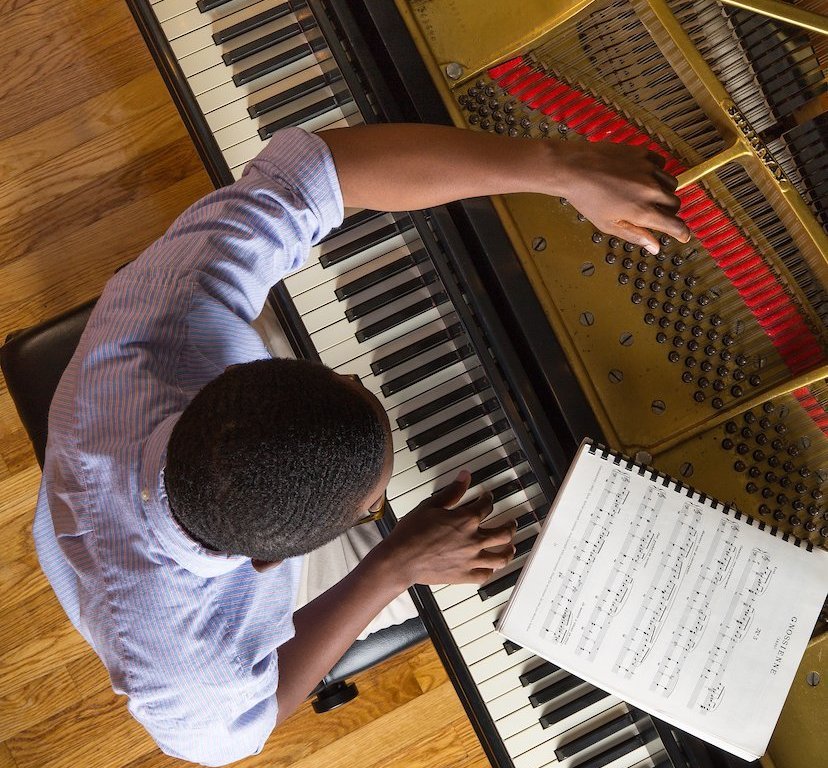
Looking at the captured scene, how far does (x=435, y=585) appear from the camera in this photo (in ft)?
5.90

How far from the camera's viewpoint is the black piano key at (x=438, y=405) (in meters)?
1.81

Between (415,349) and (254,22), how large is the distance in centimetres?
94

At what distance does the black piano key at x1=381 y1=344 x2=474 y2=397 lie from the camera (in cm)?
182

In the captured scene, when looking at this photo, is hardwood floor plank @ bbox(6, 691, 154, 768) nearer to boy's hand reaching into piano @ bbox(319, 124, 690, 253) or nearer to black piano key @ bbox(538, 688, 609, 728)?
black piano key @ bbox(538, 688, 609, 728)

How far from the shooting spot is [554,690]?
1.80 metres

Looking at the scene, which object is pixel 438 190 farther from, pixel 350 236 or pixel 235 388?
pixel 235 388

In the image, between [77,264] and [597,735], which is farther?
[77,264]

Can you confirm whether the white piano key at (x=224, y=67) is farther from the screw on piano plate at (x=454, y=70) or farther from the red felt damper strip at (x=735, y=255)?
the red felt damper strip at (x=735, y=255)

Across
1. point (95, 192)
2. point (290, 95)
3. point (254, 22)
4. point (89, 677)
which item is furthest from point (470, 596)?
point (95, 192)

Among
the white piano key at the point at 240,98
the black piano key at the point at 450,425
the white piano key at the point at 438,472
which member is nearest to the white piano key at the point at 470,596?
the white piano key at the point at 438,472

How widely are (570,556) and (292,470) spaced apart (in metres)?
0.74

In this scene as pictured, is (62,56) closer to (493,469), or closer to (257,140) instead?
(257,140)

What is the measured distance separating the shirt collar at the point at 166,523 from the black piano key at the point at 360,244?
2.17 feet

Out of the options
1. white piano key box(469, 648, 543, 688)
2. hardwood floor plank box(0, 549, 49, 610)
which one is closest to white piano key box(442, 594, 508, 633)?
white piano key box(469, 648, 543, 688)
